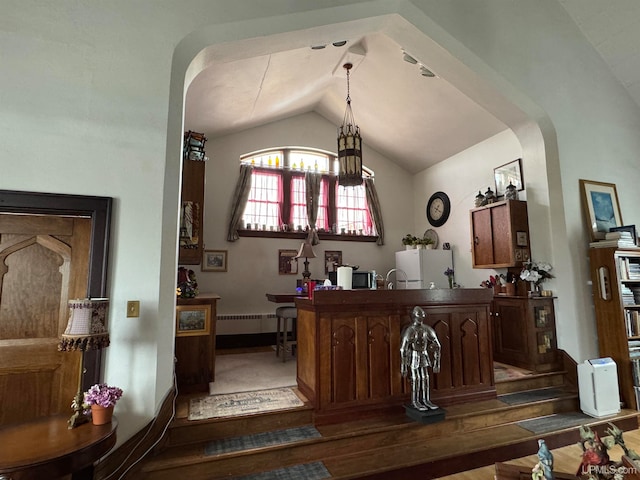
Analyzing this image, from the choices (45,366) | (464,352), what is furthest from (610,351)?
(45,366)

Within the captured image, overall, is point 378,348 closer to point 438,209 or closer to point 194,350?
point 194,350

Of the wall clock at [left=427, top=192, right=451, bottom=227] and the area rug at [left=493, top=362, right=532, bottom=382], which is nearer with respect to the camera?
the area rug at [left=493, top=362, right=532, bottom=382]

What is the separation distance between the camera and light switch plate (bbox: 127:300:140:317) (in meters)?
2.45

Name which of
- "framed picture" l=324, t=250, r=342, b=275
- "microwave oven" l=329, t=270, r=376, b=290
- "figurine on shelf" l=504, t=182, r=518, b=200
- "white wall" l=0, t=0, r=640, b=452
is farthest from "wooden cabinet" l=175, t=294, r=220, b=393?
"figurine on shelf" l=504, t=182, r=518, b=200

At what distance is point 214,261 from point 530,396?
15.8ft

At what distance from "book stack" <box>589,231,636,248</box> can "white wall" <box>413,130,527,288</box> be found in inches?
42.2

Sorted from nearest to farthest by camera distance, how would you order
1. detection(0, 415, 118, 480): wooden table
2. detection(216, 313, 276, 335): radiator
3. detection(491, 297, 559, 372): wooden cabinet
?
detection(0, 415, 118, 480): wooden table < detection(491, 297, 559, 372): wooden cabinet < detection(216, 313, 276, 335): radiator

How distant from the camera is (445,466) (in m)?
2.76

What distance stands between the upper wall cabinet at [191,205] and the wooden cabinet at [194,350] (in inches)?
17.9

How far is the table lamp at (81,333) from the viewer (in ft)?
6.59

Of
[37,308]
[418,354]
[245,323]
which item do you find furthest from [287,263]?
[37,308]

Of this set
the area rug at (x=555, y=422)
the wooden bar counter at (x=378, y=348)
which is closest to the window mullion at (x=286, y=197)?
the wooden bar counter at (x=378, y=348)

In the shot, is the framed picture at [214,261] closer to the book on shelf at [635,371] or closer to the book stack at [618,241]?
the book stack at [618,241]

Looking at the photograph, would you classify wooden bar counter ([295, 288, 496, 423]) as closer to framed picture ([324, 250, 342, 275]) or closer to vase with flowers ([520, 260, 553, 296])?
vase with flowers ([520, 260, 553, 296])
